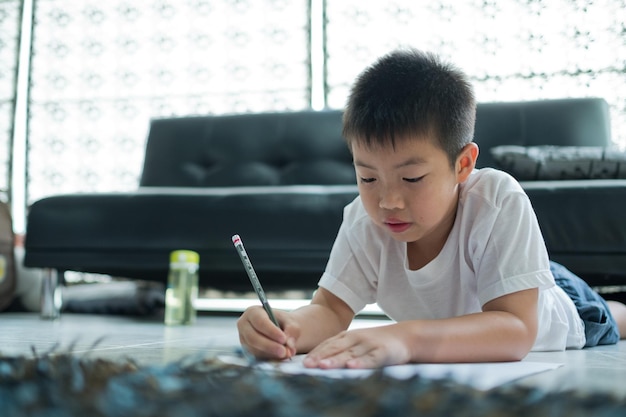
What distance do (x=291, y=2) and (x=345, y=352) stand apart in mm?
3486

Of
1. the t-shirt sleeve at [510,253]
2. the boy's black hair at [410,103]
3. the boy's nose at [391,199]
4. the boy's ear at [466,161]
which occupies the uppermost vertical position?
the boy's black hair at [410,103]

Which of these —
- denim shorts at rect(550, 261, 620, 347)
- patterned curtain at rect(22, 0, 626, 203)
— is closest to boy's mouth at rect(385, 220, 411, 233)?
Result: denim shorts at rect(550, 261, 620, 347)

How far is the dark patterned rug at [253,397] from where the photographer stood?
1.40ft

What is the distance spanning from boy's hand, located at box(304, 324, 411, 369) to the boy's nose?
0.60 feet

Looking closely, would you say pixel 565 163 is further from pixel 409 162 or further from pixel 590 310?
pixel 409 162

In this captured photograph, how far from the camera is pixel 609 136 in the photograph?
2537mm

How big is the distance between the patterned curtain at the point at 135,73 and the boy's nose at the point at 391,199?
3.04 metres

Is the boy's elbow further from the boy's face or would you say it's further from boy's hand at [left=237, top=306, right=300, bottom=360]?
boy's hand at [left=237, top=306, right=300, bottom=360]

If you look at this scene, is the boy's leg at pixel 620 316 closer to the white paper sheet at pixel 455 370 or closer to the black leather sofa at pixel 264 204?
the black leather sofa at pixel 264 204

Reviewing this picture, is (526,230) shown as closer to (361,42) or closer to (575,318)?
(575,318)

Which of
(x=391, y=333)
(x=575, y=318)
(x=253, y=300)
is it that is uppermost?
(x=391, y=333)

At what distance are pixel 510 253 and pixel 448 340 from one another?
18 cm

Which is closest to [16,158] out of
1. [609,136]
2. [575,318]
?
[609,136]

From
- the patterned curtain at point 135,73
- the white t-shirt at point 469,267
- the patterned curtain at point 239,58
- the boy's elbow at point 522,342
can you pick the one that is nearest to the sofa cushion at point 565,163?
the white t-shirt at point 469,267
